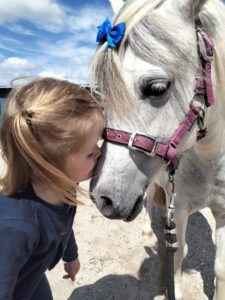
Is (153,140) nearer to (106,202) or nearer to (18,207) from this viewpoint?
(106,202)

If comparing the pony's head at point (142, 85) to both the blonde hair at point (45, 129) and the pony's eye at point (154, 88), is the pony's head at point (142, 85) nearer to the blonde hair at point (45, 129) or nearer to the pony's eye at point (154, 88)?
the pony's eye at point (154, 88)

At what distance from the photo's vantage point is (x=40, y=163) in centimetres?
111

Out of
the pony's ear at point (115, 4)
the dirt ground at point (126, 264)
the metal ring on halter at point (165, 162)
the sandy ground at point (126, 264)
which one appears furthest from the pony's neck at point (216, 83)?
the dirt ground at point (126, 264)

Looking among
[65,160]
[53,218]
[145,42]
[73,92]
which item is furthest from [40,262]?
[145,42]

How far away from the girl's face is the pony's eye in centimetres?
20

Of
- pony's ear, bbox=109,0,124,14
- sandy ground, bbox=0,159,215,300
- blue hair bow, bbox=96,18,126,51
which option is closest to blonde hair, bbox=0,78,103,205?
blue hair bow, bbox=96,18,126,51

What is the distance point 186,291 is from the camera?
2.33 meters

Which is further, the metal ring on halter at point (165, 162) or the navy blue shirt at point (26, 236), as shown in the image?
the metal ring on halter at point (165, 162)

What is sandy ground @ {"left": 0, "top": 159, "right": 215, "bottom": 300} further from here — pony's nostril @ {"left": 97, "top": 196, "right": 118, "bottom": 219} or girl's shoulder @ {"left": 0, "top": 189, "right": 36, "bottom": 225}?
girl's shoulder @ {"left": 0, "top": 189, "right": 36, "bottom": 225}

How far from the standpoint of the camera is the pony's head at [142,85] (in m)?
1.22

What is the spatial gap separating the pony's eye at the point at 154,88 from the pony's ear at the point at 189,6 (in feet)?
1.02

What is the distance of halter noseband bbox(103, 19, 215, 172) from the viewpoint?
48.4 inches

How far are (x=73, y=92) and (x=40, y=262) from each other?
64cm

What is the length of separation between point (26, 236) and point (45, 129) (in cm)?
34
